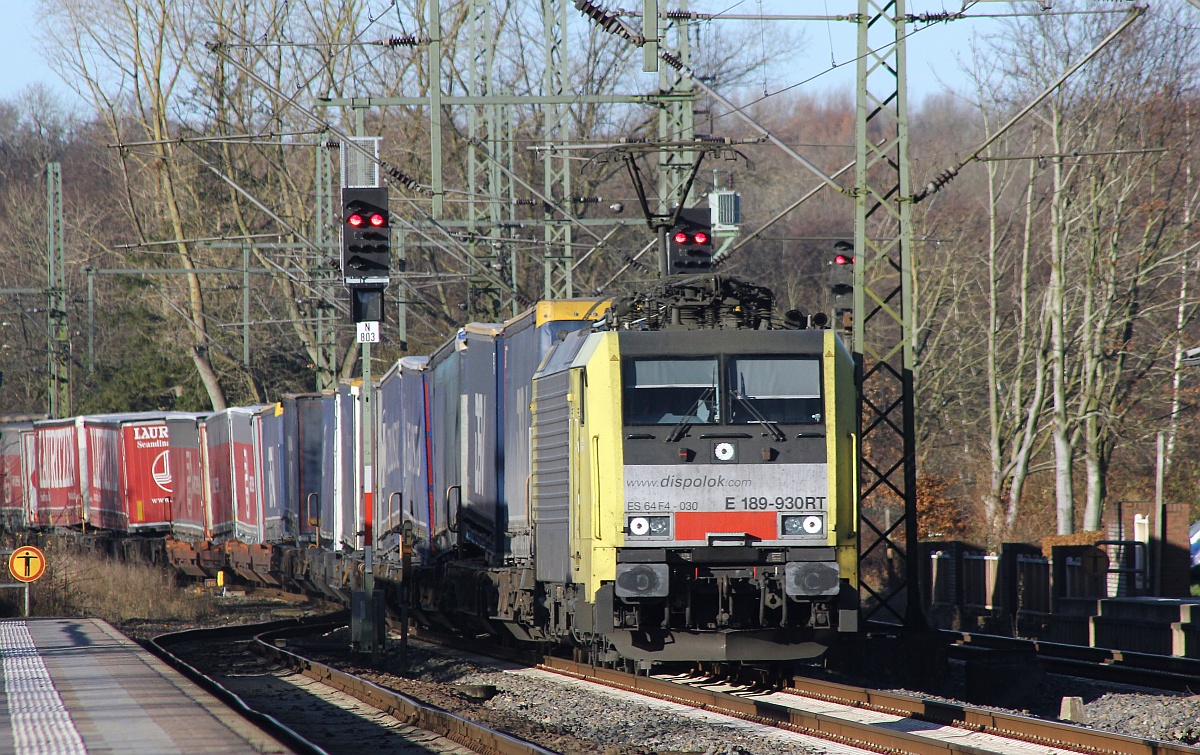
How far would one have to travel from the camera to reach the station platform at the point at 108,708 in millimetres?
9039

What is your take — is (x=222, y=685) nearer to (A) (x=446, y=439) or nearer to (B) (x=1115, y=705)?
(A) (x=446, y=439)

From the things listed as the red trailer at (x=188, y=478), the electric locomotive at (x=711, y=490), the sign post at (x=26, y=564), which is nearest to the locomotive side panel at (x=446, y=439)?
the electric locomotive at (x=711, y=490)

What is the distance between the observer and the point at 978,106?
3434cm

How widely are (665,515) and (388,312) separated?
115ft

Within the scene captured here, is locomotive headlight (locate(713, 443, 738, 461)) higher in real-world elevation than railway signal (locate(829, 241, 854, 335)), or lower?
lower

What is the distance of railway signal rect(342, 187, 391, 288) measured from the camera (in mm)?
17344

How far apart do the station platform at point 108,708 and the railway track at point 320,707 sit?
58cm

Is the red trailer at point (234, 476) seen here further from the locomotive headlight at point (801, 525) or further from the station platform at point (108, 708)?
the locomotive headlight at point (801, 525)

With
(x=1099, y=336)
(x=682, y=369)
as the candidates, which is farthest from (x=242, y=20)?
(x=682, y=369)

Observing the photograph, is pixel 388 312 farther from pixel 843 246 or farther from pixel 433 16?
pixel 843 246

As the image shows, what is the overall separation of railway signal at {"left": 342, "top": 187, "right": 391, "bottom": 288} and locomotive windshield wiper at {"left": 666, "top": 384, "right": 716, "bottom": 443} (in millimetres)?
6193

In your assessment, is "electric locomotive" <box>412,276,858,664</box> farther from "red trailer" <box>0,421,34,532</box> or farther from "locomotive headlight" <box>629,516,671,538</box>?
"red trailer" <box>0,421,34,532</box>

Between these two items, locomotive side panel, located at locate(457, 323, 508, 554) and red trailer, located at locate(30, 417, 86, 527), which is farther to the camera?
red trailer, located at locate(30, 417, 86, 527)

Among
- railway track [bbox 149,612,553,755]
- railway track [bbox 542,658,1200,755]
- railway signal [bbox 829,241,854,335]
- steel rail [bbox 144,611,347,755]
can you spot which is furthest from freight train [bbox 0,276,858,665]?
railway signal [bbox 829,241,854,335]
